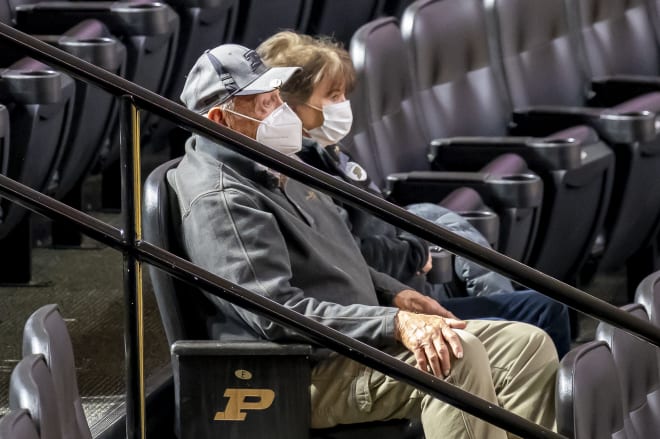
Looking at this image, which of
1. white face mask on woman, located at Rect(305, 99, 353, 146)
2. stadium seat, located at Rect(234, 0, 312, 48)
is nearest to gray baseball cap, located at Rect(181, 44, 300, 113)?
white face mask on woman, located at Rect(305, 99, 353, 146)

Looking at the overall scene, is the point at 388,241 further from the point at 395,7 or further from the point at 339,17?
the point at 395,7

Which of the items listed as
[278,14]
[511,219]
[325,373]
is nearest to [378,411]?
[325,373]

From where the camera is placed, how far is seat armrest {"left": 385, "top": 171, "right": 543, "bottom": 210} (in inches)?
46.4

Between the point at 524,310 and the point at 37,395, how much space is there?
41cm

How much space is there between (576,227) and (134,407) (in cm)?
85

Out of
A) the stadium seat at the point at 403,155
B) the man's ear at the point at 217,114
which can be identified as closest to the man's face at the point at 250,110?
the man's ear at the point at 217,114

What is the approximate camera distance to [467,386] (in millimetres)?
710

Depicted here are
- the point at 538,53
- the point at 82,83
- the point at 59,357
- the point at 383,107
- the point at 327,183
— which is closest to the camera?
the point at 327,183

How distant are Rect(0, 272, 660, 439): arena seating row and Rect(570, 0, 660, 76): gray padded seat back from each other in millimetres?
868

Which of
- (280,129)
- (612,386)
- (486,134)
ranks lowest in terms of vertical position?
(486,134)

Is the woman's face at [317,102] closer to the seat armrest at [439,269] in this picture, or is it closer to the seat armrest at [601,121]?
the seat armrest at [439,269]

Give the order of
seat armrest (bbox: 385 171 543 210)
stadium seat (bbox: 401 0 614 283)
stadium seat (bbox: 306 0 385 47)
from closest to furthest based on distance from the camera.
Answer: seat armrest (bbox: 385 171 543 210) → stadium seat (bbox: 401 0 614 283) → stadium seat (bbox: 306 0 385 47)

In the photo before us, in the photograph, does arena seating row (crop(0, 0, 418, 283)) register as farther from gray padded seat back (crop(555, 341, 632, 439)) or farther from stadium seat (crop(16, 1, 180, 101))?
gray padded seat back (crop(555, 341, 632, 439))

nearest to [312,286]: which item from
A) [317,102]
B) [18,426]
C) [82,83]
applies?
[317,102]
